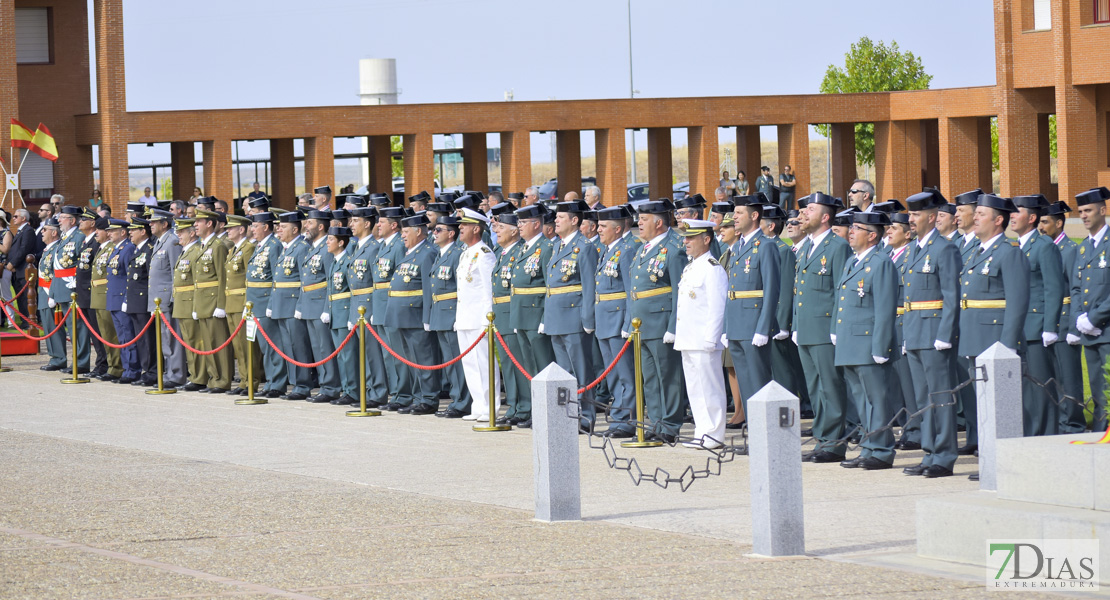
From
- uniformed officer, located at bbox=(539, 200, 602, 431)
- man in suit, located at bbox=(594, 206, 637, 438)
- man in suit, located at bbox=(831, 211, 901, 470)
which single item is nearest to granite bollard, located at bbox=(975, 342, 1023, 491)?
man in suit, located at bbox=(831, 211, 901, 470)

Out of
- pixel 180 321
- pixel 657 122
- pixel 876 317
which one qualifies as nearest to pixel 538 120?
pixel 657 122

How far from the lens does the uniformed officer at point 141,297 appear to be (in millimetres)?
16719

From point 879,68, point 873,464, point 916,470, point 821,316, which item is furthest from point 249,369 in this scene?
point 879,68

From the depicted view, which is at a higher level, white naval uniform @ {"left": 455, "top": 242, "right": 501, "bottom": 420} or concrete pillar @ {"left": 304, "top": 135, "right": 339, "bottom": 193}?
concrete pillar @ {"left": 304, "top": 135, "right": 339, "bottom": 193}

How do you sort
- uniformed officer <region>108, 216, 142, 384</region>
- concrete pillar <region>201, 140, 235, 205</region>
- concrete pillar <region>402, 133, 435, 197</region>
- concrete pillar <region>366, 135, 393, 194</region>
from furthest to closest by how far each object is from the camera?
concrete pillar <region>366, 135, 393, 194</region> < concrete pillar <region>402, 133, 435, 197</region> < concrete pillar <region>201, 140, 235, 205</region> < uniformed officer <region>108, 216, 142, 384</region>

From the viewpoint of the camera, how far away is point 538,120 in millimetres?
43062

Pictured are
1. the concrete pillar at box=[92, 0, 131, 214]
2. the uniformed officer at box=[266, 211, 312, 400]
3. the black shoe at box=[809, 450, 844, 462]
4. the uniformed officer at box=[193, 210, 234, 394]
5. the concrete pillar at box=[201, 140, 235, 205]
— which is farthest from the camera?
the concrete pillar at box=[201, 140, 235, 205]

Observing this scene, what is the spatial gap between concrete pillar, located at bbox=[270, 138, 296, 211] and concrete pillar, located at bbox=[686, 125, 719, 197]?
11.4 m

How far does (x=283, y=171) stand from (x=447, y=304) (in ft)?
98.9

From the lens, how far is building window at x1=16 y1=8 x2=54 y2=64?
1583 inches

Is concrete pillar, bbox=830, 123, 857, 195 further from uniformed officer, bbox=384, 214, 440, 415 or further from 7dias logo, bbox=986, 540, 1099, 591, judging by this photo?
7dias logo, bbox=986, 540, 1099, 591

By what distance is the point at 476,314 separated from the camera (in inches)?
528

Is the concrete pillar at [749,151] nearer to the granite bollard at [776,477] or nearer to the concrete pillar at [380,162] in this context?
the concrete pillar at [380,162]

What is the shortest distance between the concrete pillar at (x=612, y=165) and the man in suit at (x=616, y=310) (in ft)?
99.4
